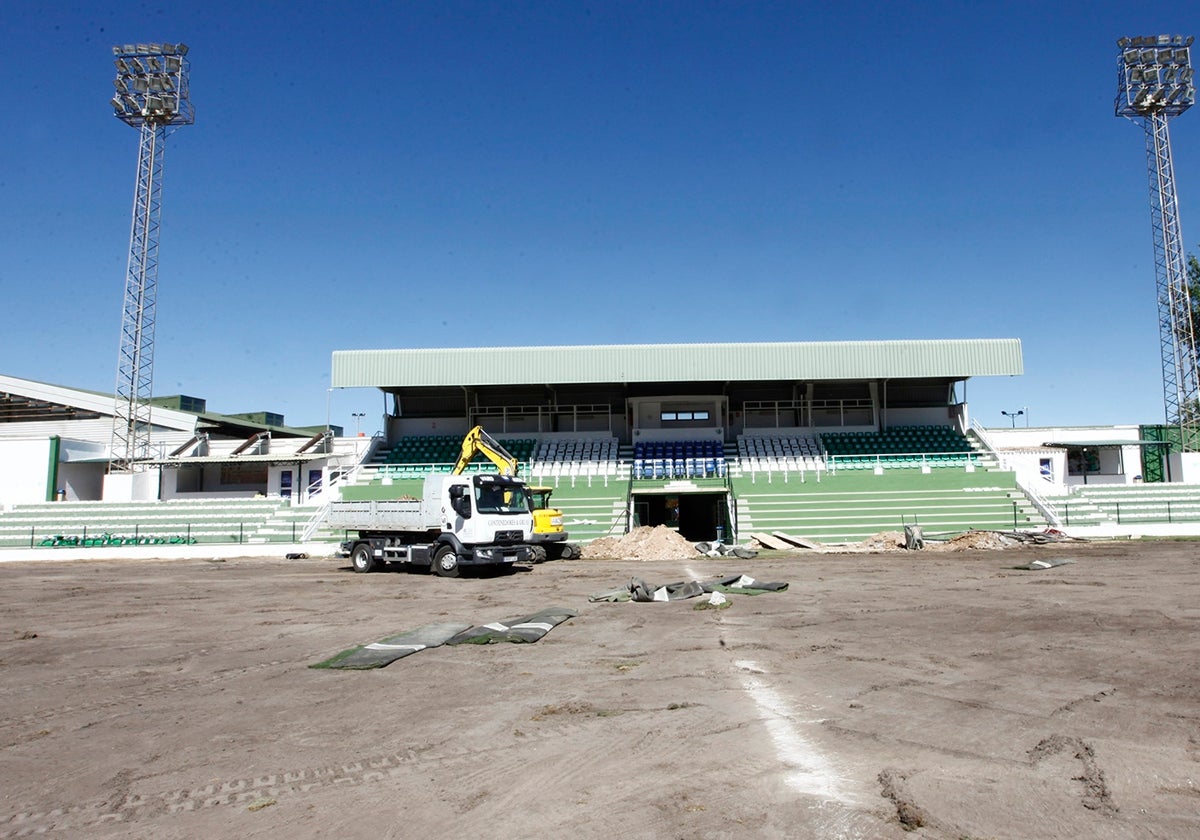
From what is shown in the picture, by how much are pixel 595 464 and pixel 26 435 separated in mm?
29444

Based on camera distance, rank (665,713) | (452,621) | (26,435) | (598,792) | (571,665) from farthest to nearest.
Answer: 1. (26,435)
2. (452,621)
3. (571,665)
4. (665,713)
5. (598,792)

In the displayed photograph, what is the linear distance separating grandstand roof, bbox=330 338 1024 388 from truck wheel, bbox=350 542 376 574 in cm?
1634

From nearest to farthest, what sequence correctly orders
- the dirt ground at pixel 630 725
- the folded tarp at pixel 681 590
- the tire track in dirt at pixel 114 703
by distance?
the dirt ground at pixel 630 725
the tire track in dirt at pixel 114 703
the folded tarp at pixel 681 590

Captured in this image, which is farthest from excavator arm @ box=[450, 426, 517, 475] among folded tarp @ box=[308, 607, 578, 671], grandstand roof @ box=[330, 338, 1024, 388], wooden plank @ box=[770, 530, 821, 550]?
folded tarp @ box=[308, 607, 578, 671]

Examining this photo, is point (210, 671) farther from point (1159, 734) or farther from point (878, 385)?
point (878, 385)

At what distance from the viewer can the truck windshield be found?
19859mm

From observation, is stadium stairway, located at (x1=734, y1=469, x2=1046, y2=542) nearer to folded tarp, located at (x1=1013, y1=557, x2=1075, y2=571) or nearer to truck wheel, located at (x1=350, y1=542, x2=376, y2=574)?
folded tarp, located at (x1=1013, y1=557, x2=1075, y2=571)

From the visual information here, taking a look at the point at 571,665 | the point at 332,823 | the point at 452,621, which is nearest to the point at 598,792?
the point at 332,823

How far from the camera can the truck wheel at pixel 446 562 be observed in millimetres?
19500

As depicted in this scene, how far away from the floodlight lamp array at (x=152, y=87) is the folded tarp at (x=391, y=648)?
37.2 m

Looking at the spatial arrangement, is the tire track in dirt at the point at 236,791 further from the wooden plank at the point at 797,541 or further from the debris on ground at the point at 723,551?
the wooden plank at the point at 797,541

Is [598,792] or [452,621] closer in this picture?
[598,792]

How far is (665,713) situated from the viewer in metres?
6.40

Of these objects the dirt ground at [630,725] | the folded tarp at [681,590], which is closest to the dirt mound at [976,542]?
the dirt ground at [630,725]
